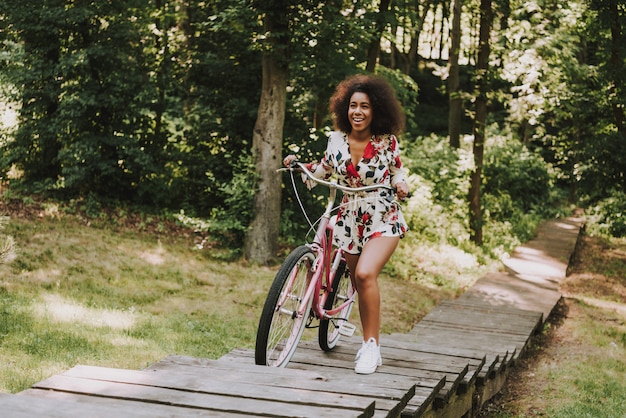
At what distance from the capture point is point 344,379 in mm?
3539

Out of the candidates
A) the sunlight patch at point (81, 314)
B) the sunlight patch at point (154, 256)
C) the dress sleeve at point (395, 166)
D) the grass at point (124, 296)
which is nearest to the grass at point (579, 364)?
the grass at point (124, 296)

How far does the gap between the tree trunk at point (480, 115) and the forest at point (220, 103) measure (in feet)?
0.09

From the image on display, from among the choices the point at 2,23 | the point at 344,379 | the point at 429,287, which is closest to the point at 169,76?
the point at 2,23

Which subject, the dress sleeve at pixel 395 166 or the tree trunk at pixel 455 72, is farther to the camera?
the tree trunk at pixel 455 72

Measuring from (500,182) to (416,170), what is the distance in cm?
493

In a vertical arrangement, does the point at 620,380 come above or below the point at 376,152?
below

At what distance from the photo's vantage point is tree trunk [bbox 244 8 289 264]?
9.92 m

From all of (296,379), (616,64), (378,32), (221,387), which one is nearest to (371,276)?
(296,379)

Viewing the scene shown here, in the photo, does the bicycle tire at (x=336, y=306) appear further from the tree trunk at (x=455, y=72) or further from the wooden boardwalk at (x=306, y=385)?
the tree trunk at (x=455, y=72)

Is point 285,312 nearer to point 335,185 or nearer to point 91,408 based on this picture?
point 335,185

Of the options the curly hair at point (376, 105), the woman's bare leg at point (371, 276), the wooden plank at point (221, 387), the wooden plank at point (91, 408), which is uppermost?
the curly hair at point (376, 105)

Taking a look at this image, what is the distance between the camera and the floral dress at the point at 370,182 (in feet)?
14.0

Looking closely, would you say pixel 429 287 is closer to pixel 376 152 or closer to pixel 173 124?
pixel 173 124

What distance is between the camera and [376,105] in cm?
430
